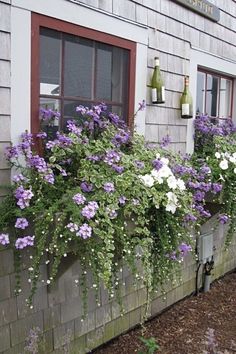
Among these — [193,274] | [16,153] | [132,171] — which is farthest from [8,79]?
[193,274]

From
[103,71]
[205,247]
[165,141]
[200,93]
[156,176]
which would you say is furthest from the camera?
[200,93]

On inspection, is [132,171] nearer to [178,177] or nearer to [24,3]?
[178,177]

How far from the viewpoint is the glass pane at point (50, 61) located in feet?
8.66

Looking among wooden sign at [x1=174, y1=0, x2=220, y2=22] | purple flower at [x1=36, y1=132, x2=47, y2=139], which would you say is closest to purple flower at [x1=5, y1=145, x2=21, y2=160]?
purple flower at [x1=36, y1=132, x2=47, y2=139]

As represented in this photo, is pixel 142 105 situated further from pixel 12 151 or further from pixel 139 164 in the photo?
pixel 12 151

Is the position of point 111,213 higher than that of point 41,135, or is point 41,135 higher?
point 41,135

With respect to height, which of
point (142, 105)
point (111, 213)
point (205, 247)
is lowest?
point (205, 247)

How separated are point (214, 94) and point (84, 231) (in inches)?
117

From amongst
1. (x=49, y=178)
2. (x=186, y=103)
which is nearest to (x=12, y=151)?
(x=49, y=178)

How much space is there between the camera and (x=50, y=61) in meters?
2.72

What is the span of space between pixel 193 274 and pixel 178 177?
1554mm

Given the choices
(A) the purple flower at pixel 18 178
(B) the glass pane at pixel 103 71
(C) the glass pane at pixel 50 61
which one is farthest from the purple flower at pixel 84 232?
(B) the glass pane at pixel 103 71

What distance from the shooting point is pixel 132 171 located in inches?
102

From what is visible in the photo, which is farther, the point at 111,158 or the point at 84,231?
the point at 111,158
